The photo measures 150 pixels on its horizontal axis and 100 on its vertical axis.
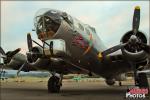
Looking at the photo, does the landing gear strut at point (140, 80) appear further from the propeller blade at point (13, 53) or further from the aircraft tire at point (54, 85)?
the propeller blade at point (13, 53)

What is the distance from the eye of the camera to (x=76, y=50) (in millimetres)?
17672

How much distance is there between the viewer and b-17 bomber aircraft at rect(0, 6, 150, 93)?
1625 centimetres

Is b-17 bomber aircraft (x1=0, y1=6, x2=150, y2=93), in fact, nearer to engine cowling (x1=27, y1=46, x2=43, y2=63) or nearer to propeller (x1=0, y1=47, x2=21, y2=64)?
engine cowling (x1=27, y1=46, x2=43, y2=63)

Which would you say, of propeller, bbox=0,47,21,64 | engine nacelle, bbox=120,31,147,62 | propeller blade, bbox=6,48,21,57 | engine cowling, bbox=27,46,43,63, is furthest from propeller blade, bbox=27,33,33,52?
engine nacelle, bbox=120,31,147,62

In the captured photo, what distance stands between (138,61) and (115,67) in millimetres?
3032

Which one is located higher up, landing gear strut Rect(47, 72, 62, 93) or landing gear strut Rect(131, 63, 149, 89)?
landing gear strut Rect(131, 63, 149, 89)

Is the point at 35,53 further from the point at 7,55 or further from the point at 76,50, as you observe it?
the point at 7,55

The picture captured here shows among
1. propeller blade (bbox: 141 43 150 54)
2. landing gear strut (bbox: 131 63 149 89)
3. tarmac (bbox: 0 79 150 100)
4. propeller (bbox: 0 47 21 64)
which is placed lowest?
tarmac (bbox: 0 79 150 100)

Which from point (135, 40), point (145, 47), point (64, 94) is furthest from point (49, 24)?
point (145, 47)

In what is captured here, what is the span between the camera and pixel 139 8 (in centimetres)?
1617

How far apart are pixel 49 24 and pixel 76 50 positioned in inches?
89.3

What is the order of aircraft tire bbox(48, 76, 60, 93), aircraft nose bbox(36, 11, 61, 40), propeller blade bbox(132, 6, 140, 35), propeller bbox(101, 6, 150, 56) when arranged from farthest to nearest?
aircraft tire bbox(48, 76, 60, 93), aircraft nose bbox(36, 11, 61, 40), propeller blade bbox(132, 6, 140, 35), propeller bbox(101, 6, 150, 56)

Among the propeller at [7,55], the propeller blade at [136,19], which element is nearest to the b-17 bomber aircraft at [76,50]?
the propeller blade at [136,19]

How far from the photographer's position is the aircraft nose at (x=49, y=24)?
659 inches
